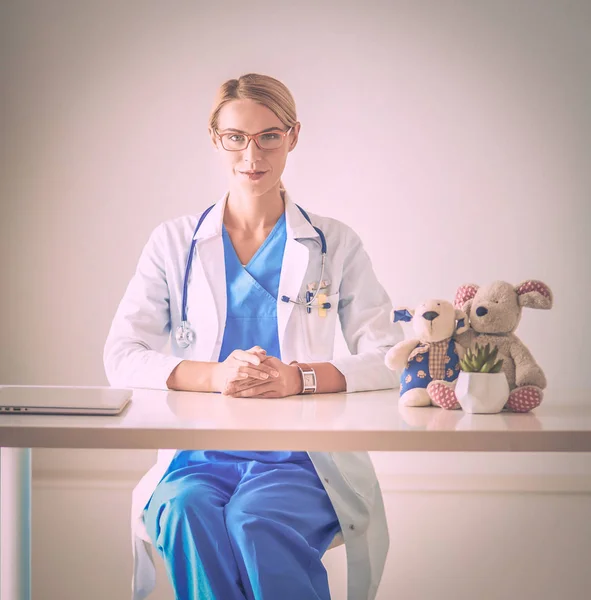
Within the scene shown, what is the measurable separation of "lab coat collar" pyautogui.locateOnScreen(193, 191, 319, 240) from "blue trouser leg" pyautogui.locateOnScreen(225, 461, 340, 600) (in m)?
0.62

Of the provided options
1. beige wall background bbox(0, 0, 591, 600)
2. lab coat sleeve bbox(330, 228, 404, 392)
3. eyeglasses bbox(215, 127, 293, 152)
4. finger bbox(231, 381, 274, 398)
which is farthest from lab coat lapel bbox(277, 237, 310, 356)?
beige wall background bbox(0, 0, 591, 600)

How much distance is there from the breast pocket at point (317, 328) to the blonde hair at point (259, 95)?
47cm

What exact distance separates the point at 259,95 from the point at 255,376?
74 centimetres

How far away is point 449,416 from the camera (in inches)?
58.7

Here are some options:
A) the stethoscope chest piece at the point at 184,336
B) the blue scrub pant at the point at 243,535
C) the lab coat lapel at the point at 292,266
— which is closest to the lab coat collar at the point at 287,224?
the lab coat lapel at the point at 292,266

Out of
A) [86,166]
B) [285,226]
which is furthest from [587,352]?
[86,166]

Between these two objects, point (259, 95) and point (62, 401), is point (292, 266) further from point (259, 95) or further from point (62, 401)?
point (62, 401)

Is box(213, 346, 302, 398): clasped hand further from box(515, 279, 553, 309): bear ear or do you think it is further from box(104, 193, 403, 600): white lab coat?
box(515, 279, 553, 309): bear ear

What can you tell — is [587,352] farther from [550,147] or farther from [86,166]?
[86,166]

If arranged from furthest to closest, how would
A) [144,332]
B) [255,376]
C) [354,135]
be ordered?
1. [354,135]
2. [144,332]
3. [255,376]

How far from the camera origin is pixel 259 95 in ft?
6.80

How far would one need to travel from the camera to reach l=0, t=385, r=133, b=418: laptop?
57.9 inches

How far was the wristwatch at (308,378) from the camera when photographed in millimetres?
1799

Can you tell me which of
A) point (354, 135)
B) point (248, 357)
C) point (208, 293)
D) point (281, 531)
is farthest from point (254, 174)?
point (354, 135)
